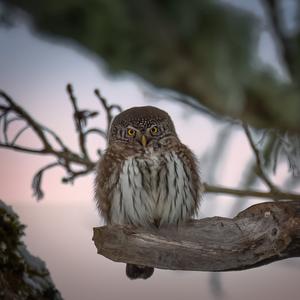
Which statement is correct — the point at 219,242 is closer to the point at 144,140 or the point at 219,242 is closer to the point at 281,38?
the point at 144,140

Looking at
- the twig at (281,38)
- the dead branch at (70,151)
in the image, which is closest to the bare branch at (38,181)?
the dead branch at (70,151)

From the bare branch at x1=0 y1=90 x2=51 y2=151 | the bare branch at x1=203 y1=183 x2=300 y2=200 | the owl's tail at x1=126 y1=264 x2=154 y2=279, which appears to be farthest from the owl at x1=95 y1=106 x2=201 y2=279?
the bare branch at x1=0 y1=90 x2=51 y2=151

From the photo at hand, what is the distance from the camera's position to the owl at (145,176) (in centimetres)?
149

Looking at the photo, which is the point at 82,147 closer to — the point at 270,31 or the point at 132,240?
the point at 132,240

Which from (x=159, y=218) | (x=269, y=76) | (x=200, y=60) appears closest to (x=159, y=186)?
(x=159, y=218)

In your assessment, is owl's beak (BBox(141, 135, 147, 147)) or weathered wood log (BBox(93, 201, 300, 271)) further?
owl's beak (BBox(141, 135, 147, 147))

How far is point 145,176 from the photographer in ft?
4.90

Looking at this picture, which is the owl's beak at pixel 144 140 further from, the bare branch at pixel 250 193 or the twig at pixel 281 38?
the twig at pixel 281 38

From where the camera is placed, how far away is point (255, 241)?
1.20 metres

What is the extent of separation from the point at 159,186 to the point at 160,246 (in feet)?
0.95

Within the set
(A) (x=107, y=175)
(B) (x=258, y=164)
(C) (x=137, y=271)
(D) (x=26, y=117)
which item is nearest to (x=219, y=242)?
(B) (x=258, y=164)

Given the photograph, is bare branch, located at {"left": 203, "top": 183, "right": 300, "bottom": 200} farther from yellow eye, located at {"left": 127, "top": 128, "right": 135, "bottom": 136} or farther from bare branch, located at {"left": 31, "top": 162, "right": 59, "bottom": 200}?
bare branch, located at {"left": 31, "top": 162, "right": 59, "bottom": 200}

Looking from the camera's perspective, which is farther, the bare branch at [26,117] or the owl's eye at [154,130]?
the owl's eye at [154,130]

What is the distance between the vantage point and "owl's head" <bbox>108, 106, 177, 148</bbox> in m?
1.56
